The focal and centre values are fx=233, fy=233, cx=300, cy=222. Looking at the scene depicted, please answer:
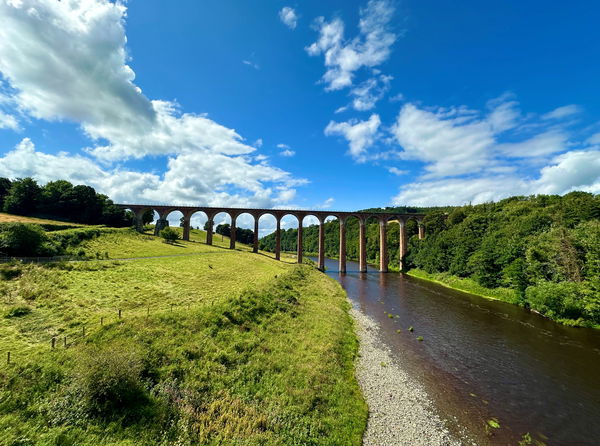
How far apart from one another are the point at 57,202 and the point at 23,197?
5547 mm

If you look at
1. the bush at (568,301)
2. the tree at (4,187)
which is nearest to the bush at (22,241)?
the tree at (4,187)

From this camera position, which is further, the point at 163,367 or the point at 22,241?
the point at 22,241

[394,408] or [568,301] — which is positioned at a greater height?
[568,301]

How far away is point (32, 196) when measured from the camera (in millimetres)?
48562

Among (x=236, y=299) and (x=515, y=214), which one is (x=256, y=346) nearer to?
(x=236, y=299)

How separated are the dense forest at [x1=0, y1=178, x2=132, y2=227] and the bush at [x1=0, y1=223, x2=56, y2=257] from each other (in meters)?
29.4

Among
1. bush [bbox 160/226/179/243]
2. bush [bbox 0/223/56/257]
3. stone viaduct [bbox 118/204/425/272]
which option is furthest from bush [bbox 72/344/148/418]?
stone viaduct [bbox 118/204/425/272]

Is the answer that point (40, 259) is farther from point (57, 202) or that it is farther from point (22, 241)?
point (57, 202)

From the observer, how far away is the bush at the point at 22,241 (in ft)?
71.9

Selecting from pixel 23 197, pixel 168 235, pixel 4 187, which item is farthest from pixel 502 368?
pixel 4 187

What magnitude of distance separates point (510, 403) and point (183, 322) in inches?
743

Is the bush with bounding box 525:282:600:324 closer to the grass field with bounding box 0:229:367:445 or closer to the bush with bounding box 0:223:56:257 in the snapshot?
the grass field with bounding box 0:229:367:445

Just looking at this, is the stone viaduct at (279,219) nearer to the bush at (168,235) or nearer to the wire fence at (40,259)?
the bush at (168,235)

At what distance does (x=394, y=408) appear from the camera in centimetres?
1172
